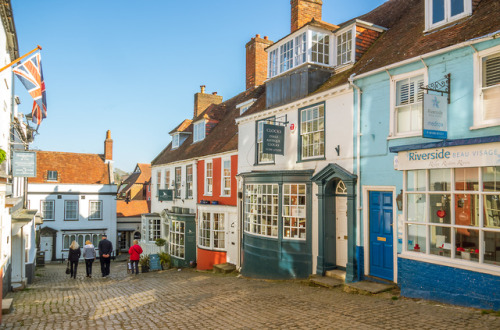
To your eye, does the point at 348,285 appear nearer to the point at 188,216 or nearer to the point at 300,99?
the point at 300,99

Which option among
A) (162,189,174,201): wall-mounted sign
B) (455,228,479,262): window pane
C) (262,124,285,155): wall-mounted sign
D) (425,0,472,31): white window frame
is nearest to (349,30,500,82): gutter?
(425,0,472,31): white window frame

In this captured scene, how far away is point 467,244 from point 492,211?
89 centimetres

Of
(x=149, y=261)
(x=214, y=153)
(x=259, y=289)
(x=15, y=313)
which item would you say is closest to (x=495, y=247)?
(x=259, y=289)

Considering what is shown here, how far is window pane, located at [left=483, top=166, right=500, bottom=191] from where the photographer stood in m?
7.71

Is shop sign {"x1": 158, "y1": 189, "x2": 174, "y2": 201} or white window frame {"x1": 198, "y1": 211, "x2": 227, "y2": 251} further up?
shop sign {"x1": 158, "y1": 189, "x2": 174, "y2": 201}

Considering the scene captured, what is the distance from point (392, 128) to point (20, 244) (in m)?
13.6

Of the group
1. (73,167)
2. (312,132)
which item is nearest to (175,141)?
(73,167)

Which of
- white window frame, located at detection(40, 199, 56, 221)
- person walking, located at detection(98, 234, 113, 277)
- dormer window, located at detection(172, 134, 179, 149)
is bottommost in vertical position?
person walking, located at detection(98, 234, 113, 277)

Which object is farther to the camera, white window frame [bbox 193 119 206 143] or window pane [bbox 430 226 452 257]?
white window frame [bbox 193 119 206 143]

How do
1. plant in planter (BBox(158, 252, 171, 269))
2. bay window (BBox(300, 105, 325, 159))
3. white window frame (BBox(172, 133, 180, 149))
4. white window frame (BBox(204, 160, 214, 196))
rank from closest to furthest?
bay window (BBox(300, 105, 325, 159)), white window frame (BBox(204, 160, 214, 196)), plant in planter (BBox(158, 252, 171, 269)), white window frame (BBox(172, 133, 180, 149))

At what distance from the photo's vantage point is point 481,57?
8.55m

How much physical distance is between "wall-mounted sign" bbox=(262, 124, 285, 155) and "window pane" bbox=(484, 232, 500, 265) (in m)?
7.62

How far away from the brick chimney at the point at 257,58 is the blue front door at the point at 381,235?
1341cm

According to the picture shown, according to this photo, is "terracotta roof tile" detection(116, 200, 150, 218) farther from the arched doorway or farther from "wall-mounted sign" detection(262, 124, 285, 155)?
the arched doorway
